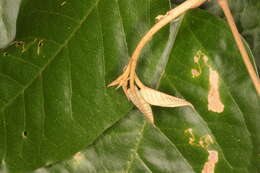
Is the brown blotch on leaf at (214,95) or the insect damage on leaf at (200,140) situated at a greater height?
the brown blotch on leaf at (214,95)

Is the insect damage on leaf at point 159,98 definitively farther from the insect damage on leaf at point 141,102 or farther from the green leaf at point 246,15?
the green leaf at point 246,15

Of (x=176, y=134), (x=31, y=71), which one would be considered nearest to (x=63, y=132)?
(x=31, y=71)

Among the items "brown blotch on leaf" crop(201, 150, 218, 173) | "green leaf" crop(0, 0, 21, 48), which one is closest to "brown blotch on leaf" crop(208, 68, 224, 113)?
"brown blotch on leaf" crop(201, 150, 218, 173)

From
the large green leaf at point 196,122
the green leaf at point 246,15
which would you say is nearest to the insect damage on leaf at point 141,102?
the large green leaf at point 196,122

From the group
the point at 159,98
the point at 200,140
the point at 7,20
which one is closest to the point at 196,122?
the point at 200,140

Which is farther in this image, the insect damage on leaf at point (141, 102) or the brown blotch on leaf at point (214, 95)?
the brown blotch on leaf at point (214, 95)

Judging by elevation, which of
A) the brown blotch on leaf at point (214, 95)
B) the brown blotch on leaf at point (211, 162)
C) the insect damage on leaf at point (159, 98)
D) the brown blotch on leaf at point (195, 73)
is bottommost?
the brown blotch on leaf at point (211, 162)

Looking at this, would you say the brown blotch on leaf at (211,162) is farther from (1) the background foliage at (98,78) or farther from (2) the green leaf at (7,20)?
(2) the green leaf at (7,20)

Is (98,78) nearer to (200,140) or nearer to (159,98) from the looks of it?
(159,98)
